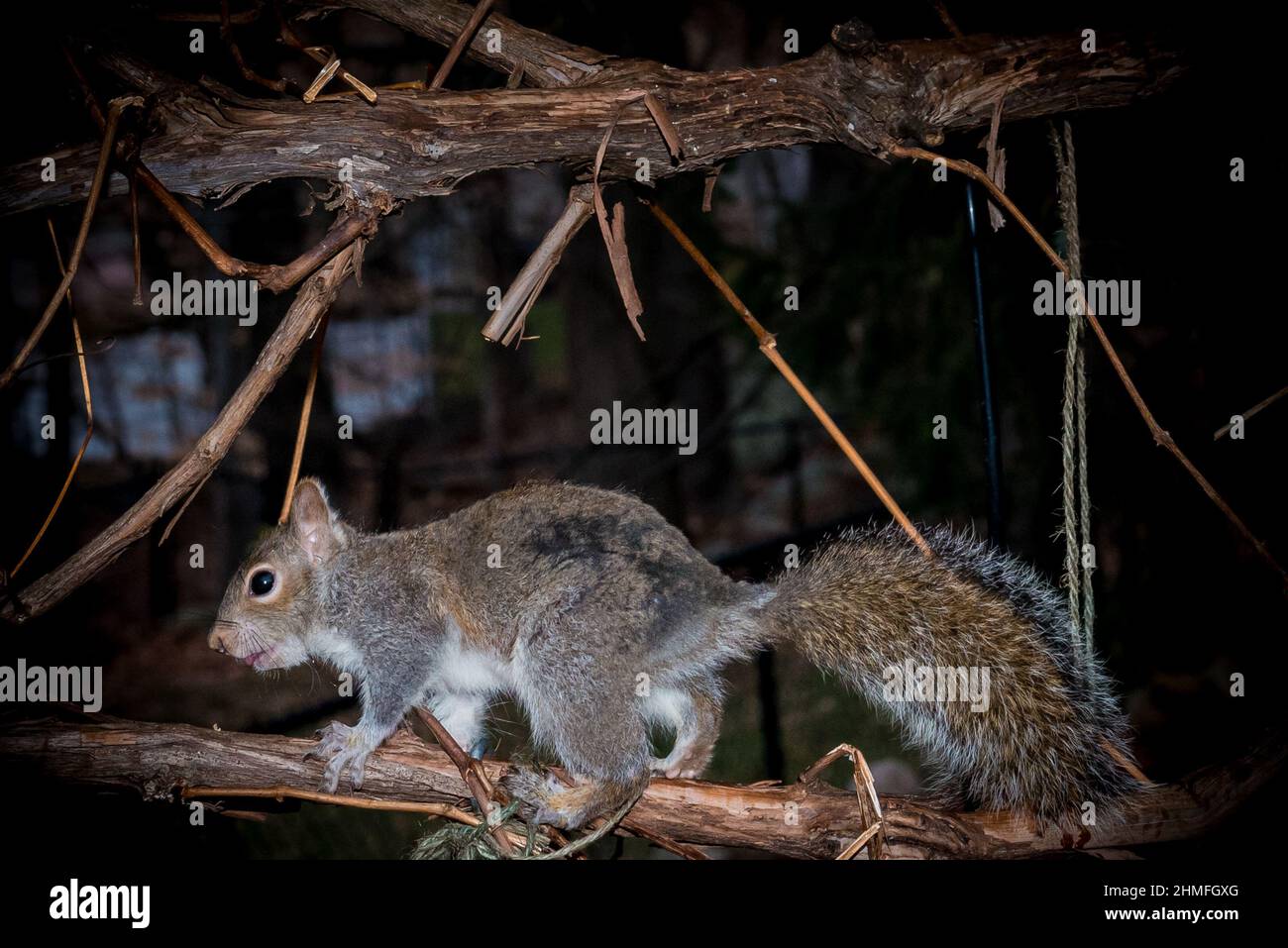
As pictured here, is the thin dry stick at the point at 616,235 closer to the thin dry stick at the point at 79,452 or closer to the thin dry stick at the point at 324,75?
the thin dry stick at the point at 324,75

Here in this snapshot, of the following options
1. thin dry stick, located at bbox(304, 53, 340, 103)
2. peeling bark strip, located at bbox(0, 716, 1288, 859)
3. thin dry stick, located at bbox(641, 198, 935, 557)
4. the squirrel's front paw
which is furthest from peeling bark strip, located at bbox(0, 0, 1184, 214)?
the squirrel's front paw

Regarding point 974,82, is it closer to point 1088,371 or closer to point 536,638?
point 536,638

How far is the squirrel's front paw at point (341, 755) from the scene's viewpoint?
1761 millimetres

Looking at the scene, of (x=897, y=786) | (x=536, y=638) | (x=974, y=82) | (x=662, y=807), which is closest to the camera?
(x=974, y=82)

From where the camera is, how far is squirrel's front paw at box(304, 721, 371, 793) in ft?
5.78

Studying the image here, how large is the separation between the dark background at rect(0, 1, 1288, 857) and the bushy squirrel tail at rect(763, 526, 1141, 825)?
0.88ft

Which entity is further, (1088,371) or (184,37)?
(1088,371)

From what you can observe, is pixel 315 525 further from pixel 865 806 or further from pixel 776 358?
pixel 865 806

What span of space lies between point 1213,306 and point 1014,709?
58.9 inches

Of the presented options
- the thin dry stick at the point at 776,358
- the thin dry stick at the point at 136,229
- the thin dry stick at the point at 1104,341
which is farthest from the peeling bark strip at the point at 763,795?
the thin dry stick at the point at 136,229

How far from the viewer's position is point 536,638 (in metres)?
1.98

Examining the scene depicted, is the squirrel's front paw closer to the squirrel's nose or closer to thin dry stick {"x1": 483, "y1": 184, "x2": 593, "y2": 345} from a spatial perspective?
the squirrel's nose

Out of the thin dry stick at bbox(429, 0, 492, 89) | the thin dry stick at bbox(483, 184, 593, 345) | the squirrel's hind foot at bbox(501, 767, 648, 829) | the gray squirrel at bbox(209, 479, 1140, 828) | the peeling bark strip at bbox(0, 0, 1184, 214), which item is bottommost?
the squirrel's hind foot at bbox(501, 767, 648, 829)
